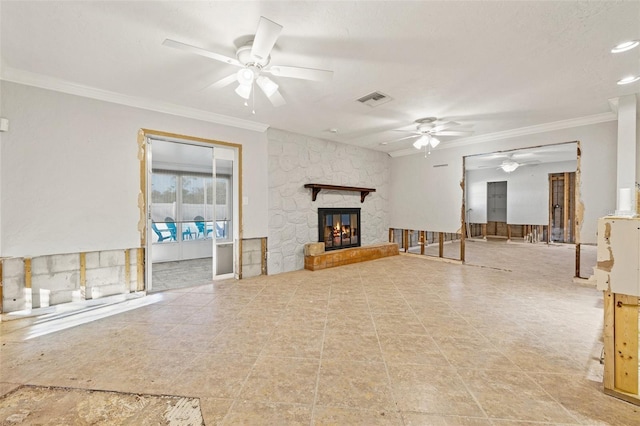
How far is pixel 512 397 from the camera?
1600 mm

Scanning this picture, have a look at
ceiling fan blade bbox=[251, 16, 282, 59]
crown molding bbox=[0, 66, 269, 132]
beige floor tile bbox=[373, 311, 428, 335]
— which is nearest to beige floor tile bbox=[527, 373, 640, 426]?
beige floor tile bbox=[373, 311, 428, 335]

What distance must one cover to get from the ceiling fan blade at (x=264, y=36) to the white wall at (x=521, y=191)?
10.3 m

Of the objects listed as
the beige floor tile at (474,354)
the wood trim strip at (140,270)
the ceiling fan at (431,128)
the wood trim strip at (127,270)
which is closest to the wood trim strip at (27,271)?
the wood trim strip at (127,270)

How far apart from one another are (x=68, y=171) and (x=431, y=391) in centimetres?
433

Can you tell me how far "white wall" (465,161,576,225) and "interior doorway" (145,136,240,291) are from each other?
9.15 metres

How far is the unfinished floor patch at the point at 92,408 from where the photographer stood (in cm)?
144

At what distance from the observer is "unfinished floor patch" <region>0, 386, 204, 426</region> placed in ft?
4.72

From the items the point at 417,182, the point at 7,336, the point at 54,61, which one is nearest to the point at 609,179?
the point at 417,182

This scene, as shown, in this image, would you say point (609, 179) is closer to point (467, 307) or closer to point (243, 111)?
point (467, 307)

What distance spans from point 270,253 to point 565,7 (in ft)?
14.9

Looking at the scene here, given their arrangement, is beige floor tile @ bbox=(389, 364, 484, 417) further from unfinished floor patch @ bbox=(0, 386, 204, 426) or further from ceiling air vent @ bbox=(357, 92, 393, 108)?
ceiling air vent @ bbox=(357, 92, 393, 108)

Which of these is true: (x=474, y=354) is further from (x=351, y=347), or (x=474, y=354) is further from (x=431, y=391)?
(x=351, y=347)

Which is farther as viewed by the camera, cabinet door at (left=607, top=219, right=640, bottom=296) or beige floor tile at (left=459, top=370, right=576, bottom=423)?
cabinet door at (left=607, top=219, right=640, bottom=296)

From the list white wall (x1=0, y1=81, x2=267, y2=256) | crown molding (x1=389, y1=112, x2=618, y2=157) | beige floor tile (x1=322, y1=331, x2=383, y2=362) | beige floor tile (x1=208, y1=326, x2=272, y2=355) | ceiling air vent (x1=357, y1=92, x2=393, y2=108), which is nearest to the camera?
beige floor tile (x1=322, y1=331, x2=383, y2=362)
